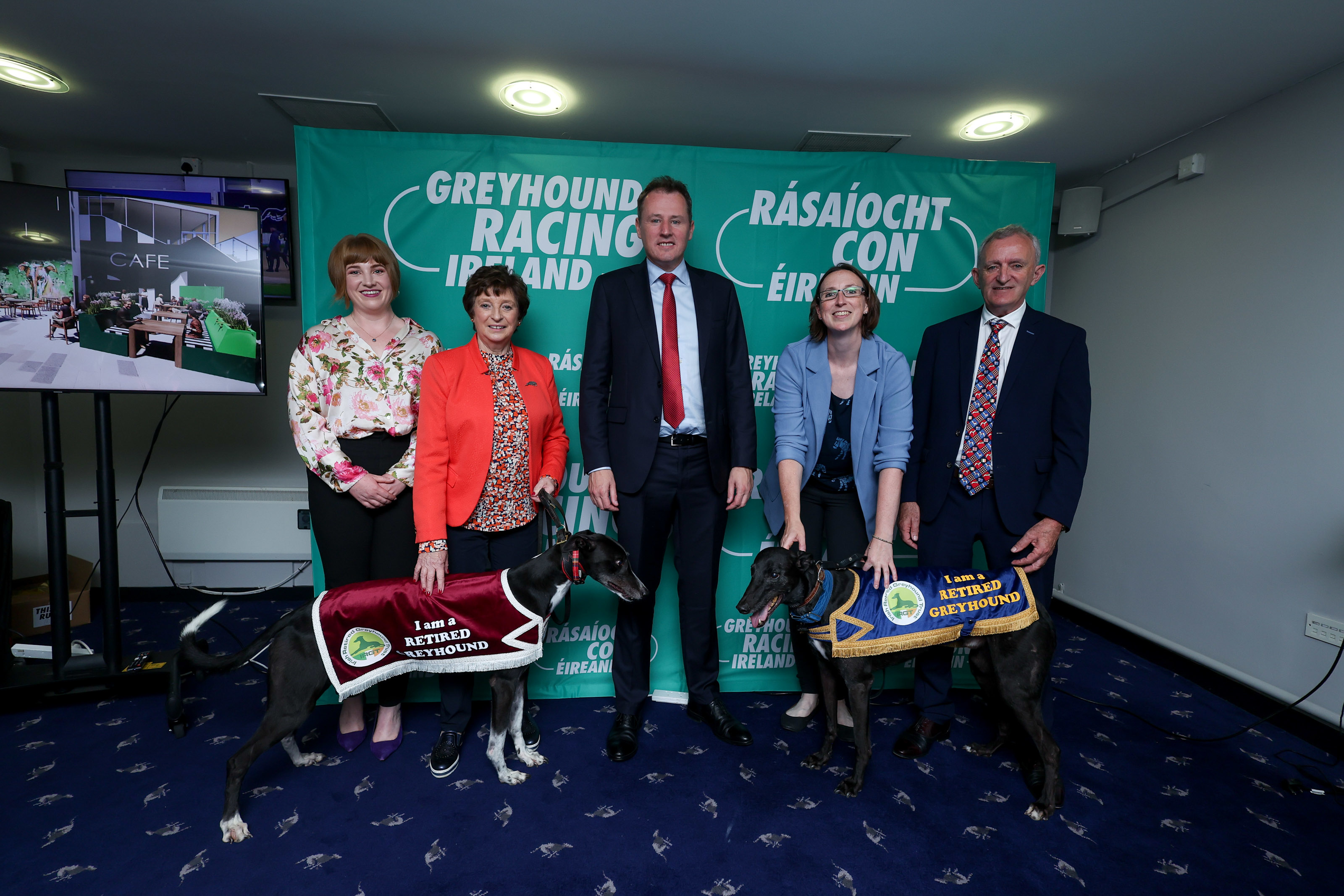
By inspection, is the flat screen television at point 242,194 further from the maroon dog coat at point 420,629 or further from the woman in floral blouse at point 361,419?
the maroon dog coat at point 420,629

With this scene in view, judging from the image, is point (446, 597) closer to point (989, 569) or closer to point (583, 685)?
point (583, 685)

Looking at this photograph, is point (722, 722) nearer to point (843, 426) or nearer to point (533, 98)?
point (843, 426)

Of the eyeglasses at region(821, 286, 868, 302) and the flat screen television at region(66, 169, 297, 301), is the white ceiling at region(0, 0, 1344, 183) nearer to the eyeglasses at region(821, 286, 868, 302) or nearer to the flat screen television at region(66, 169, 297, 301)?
the flat screen television at region(66, 169, 297, 301)

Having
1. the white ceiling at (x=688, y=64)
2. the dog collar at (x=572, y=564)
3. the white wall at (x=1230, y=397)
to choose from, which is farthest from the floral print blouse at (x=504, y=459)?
the white wall at (x=1230, y=397)

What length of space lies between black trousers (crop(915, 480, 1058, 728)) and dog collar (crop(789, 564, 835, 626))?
0.56m

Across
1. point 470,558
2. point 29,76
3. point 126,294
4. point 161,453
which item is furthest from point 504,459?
point 161,453

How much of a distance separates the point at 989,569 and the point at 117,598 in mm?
3620

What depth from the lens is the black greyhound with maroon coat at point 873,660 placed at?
6.49 ft

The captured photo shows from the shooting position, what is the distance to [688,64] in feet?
8.43

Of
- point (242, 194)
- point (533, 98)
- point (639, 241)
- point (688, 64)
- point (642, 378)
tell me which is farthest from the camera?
point (242, 194)

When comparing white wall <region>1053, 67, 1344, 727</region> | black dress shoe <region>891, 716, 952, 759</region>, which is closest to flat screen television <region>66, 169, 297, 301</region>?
black dress shoe <region>891, 716, 952, 759</region>

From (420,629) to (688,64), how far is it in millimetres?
2554

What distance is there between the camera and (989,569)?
7.45 feet

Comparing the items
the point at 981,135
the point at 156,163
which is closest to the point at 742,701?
the point at 981,135
